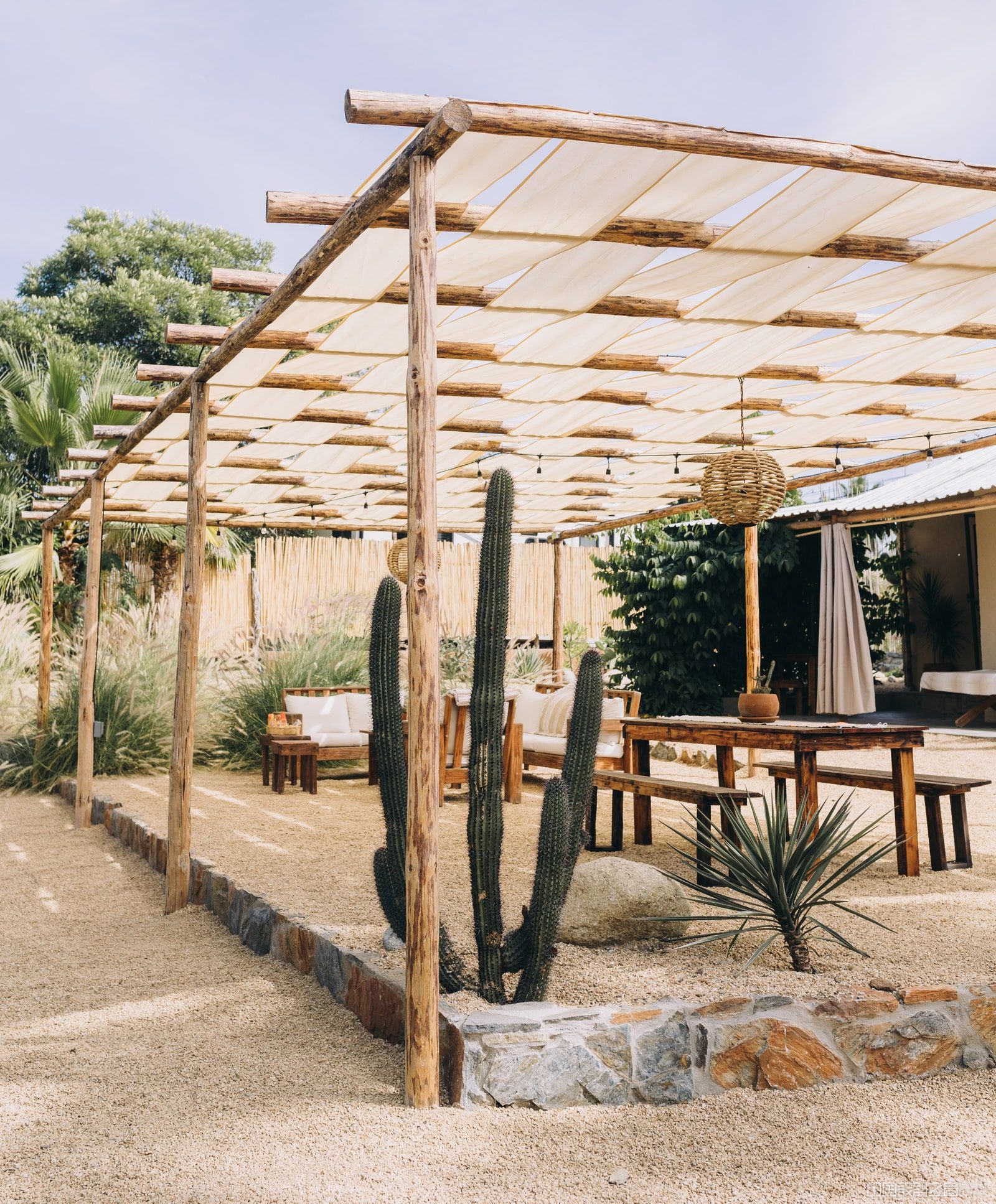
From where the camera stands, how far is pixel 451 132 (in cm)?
269

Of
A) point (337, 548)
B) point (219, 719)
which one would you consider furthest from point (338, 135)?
point (219, 719)

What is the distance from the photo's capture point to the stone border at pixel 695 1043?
260cm

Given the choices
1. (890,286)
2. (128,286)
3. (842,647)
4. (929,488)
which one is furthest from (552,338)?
(128,286)

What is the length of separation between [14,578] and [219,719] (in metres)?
3.75

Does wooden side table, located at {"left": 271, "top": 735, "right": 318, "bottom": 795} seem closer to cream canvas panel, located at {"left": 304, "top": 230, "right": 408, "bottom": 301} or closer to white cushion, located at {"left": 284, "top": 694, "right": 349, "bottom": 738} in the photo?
white cushion, located at {"left": 284, "top": 694, "right": 349, "bottom": 738}

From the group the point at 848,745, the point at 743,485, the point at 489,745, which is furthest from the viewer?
the point at 743,485

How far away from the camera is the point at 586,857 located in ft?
17.1

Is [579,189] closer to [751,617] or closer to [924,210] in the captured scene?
[924,210]

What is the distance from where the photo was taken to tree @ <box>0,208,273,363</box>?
19703 millimetres

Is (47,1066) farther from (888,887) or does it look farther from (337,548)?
(337,548)

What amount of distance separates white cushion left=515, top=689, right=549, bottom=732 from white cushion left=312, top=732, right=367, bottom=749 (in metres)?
1.32

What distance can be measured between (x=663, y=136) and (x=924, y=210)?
123 cm

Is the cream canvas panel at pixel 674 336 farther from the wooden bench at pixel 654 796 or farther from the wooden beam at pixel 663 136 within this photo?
the wooden bench at pixel 654 796

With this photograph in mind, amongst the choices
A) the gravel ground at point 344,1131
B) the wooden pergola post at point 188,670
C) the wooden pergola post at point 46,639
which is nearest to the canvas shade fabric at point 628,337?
the wooden pergola post at point 188,670
